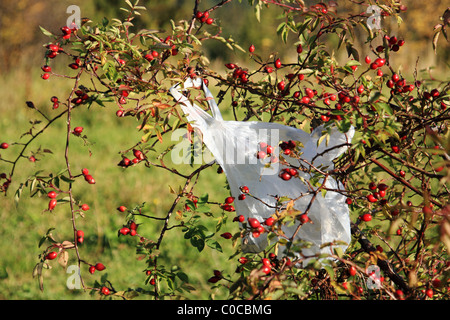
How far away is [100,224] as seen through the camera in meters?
3.54

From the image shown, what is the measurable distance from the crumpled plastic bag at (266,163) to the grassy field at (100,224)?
3.31 feet

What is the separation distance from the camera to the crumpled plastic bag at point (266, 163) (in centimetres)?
135

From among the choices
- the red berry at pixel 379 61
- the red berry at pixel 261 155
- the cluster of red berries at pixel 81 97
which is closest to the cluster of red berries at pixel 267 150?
the red berry at pixel 261 155

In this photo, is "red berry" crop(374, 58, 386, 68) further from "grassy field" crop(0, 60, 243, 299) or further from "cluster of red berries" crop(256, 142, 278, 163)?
"grassy field" crop(0, 60, 243, 299)

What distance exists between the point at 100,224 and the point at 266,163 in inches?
97.2

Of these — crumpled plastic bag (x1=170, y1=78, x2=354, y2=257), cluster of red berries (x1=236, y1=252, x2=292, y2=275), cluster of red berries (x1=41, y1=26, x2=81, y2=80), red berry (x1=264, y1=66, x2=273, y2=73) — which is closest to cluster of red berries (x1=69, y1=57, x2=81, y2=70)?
cluster of red berries (x1=41, y1=26, x2=81, y2=80)

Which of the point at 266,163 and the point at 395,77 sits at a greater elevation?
the point at 395,77

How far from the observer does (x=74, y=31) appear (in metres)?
1.37

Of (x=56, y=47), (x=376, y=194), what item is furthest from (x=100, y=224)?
(x=376, y=194)

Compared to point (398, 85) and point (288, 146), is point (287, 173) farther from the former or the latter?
point (398, 85)

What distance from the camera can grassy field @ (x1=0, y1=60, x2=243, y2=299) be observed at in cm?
291
